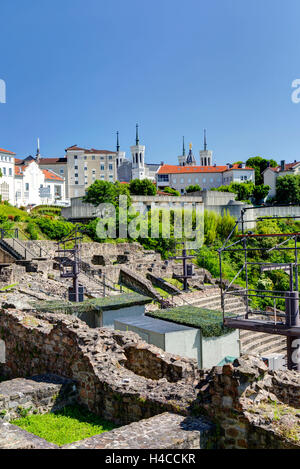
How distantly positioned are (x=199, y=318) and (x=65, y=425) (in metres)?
8.49

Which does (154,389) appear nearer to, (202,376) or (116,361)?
(202,376)

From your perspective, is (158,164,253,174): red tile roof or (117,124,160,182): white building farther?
(117,124,160,182): white building

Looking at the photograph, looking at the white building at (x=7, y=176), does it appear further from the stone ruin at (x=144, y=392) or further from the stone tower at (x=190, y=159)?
the stone tower at (x=190, y=159)

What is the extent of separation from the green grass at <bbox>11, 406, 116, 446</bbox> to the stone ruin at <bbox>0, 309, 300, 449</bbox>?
0.21 metres

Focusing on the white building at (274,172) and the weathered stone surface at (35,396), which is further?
the white building at (274,172)

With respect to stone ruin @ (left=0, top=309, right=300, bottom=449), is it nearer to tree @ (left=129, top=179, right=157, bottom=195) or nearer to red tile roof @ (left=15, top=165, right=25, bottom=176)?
red tile roof @ (left=15, top=165, right=25, bottom=176)

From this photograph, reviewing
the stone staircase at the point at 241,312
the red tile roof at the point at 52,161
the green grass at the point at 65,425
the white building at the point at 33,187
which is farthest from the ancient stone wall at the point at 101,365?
the red tile roof at the point at 52,161

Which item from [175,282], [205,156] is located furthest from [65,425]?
[205,156]

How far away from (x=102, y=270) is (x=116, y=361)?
1959cm

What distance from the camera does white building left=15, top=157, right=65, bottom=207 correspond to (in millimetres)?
68188

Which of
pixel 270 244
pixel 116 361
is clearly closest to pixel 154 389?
pixel 116 361

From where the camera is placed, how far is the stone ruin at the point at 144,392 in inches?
252

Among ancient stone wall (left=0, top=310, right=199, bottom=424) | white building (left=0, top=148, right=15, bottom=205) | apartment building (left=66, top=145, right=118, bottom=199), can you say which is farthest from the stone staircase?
apartment building (left=66, top=145, right=118, bottom=199)

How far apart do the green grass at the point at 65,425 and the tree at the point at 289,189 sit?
78.3 meters
